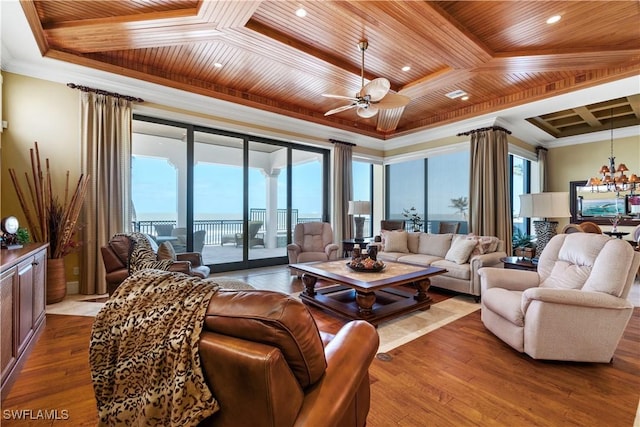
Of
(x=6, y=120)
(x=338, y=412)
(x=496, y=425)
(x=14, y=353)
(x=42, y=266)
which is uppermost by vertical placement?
(x=6, y=120)

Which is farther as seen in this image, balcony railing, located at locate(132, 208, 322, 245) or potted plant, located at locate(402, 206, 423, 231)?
potted plant, located at locate(402, 206, 423, 231)

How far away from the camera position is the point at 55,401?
1.80 m

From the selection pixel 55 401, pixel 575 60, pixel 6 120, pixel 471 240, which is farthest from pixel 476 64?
pixel 6 120

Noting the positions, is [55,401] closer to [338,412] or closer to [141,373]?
[141,373]

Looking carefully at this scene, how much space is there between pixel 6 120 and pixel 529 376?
581 cm

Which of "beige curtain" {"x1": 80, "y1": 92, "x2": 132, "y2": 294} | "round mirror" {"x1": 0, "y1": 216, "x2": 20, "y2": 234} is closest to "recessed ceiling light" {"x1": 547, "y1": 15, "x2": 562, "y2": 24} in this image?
"beige curtain" {"x1": 80, "y1": 92, "x2": 132, "y2": 294}

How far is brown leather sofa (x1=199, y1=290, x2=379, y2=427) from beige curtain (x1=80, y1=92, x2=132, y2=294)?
153 inches

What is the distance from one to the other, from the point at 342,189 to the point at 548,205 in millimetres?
3896

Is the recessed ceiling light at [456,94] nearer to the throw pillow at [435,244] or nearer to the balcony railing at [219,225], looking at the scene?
the throw pillow at [435,244]

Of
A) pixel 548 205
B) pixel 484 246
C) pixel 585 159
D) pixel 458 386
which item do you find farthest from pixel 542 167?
pixel 458 386

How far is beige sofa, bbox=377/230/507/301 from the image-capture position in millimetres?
3812

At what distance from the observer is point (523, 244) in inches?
240

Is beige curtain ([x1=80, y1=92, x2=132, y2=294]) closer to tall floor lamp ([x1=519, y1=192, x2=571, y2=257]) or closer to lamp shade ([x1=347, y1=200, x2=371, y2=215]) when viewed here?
lamp shade ([x1=347, y1=200, x2=371, y2=215])

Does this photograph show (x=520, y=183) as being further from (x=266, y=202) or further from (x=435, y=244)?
(x=266, y=202)
